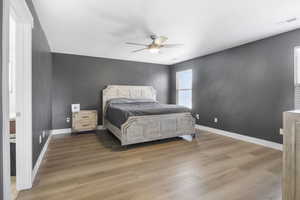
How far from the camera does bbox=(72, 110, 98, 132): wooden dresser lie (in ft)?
14.2

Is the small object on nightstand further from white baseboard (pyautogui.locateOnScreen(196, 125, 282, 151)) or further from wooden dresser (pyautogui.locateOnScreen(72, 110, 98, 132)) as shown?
white baseboard (pyautogui.locateOnScreen(196, 125, 282, 151))

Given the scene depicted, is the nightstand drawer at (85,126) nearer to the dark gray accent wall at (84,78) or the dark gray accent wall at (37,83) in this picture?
the dark gray accent wall at (84,78)

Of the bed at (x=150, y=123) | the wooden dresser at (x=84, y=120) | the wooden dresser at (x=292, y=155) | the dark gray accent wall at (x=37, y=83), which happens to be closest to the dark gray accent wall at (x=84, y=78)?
the wooden dresser at (x=84, y=120)

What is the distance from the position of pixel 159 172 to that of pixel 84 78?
3.85m


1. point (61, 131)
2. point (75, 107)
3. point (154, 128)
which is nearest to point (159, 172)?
point (154, 128)

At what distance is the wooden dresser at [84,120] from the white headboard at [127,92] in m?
0.48

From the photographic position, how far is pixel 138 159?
268 centimetres

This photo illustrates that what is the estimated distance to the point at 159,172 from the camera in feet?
7.31

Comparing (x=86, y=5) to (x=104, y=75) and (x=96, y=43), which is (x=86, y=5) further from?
(x=104, y=75)

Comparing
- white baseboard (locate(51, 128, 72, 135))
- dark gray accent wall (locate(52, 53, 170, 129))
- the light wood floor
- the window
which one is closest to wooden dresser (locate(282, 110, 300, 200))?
the light wood floor

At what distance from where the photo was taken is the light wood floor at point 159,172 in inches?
68.8

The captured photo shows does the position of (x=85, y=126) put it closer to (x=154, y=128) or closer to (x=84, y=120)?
(x=84, y=120)

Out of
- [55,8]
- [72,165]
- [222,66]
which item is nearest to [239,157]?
[222,66]

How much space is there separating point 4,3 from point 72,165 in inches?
88.5
